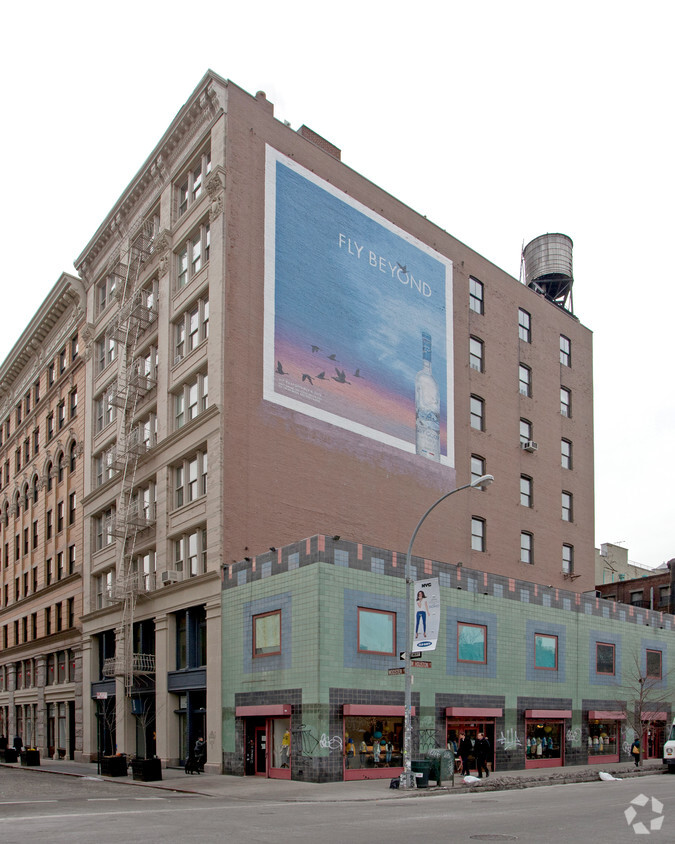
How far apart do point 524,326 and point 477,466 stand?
11.6 metres

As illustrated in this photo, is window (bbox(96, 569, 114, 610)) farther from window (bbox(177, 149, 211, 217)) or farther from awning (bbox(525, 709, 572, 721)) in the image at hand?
awning (bbox(525, 709, 572, 721))

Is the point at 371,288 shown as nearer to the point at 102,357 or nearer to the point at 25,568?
the point at 102,357

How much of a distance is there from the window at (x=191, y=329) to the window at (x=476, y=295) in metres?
18.3

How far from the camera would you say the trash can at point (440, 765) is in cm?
2853

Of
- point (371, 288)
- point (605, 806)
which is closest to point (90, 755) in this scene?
point (371, 288)

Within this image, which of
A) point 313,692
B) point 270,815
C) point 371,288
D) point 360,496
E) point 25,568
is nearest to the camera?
point 270,815

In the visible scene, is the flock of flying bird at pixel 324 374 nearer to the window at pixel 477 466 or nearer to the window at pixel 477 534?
the window at pixel 477 466

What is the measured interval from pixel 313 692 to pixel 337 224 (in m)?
24.1

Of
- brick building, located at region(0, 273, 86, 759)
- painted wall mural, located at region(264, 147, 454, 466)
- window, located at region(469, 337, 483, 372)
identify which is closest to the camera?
painted wall mural, located at region(264, 147, 454, 466)

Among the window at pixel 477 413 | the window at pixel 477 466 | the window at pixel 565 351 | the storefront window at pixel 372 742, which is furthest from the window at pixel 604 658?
the window at pixel 565 351

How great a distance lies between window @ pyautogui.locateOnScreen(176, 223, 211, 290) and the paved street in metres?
23.4

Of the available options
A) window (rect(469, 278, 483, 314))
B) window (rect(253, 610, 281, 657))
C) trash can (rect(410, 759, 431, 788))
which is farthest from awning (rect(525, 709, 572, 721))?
window (rect(469, 278, 483, 314))

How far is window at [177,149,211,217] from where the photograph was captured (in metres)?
43.5

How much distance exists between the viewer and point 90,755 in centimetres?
4900
